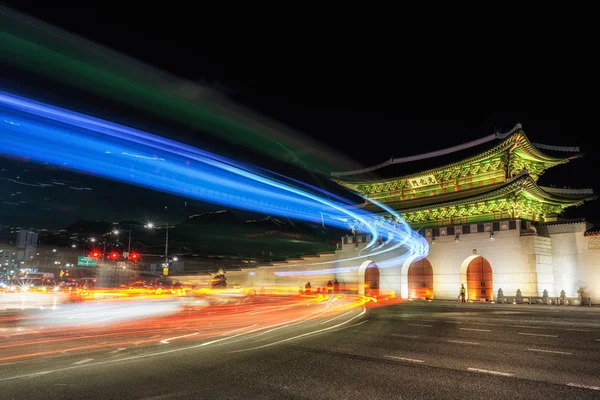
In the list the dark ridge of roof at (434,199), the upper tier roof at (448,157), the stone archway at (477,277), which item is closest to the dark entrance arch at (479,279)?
the stone archway at (477,277)

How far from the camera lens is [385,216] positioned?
36.4 metres

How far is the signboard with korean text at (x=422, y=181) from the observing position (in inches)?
1358

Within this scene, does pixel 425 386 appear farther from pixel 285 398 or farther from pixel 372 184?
pixel 372 184

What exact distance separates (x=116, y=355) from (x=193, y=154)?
45.4 ft

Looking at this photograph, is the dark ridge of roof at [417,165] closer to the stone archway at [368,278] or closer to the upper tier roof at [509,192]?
the upper tier roof at [509,192]

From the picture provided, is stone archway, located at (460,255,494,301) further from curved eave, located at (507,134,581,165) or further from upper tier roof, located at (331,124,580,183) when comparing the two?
curved eave, located at (507,134,581,165)

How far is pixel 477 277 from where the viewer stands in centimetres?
3052

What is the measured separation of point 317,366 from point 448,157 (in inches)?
1137

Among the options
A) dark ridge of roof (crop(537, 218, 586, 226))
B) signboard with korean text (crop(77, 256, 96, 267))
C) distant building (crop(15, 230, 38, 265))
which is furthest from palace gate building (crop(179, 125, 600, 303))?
distant building (crop(15, 230, 38, 265))

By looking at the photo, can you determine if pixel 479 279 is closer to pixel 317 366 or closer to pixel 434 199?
pixel 434 199

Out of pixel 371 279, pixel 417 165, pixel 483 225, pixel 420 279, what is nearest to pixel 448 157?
pixel 417 165

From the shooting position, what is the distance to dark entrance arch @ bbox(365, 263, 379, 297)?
3688 centimetres

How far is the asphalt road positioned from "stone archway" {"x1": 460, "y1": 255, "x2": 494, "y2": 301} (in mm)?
16785

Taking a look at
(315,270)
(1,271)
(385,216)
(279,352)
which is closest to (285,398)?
(279,352)
